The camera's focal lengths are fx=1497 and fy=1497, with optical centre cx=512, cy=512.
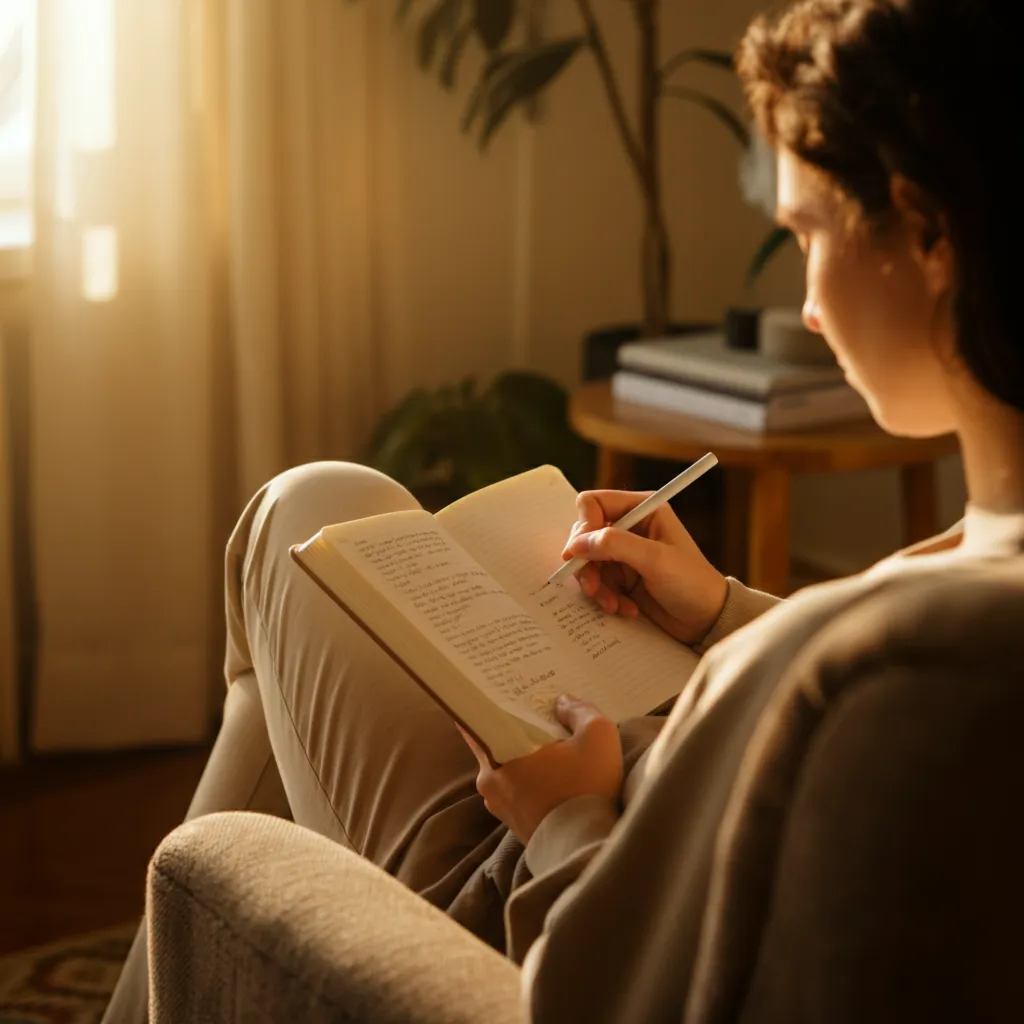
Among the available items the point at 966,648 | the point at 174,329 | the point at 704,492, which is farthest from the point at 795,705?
the point at 704,492

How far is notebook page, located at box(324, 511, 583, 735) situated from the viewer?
831 millimetres

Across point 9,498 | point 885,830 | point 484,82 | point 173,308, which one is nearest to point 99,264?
Result: point 173,308

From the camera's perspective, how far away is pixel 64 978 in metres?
1.56

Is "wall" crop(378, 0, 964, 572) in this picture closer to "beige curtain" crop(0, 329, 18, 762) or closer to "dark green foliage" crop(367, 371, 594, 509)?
"dark green foliage" crop(367, 371, 594, 509)

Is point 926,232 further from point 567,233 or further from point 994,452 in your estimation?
point 567,233

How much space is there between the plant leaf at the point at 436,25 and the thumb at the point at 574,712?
4.63 ft

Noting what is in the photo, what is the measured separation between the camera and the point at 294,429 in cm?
213

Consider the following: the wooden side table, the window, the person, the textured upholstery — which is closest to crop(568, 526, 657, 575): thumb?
the person

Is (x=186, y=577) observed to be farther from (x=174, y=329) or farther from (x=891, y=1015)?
(x=891, y=1015)

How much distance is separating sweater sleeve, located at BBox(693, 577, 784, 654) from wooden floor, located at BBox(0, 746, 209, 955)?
0.94 meters

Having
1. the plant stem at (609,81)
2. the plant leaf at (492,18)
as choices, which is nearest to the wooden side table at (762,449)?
the plant stem at (609,81)

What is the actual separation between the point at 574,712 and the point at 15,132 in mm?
1497

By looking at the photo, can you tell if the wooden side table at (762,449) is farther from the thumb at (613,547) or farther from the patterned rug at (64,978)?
the patterned rug at (64,978)

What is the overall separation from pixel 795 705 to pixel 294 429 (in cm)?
170
